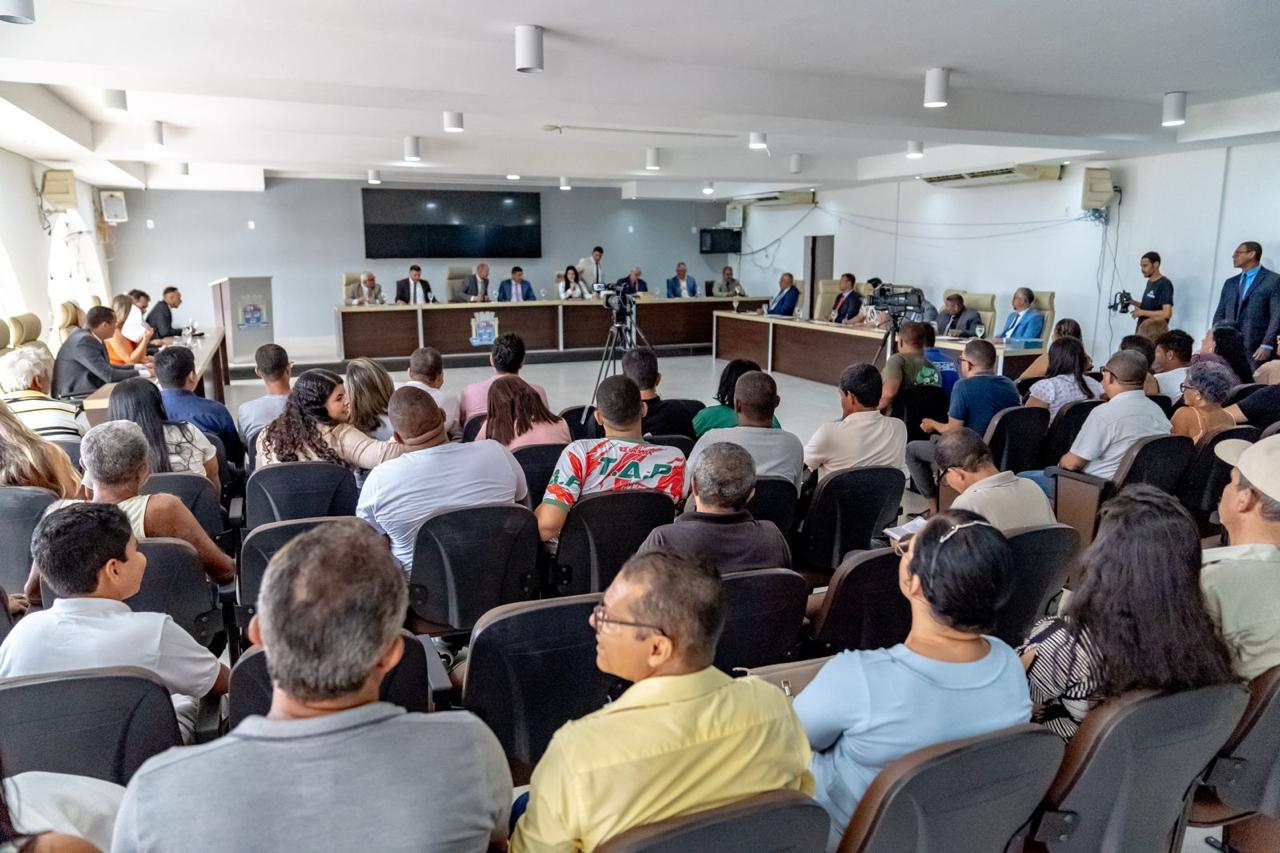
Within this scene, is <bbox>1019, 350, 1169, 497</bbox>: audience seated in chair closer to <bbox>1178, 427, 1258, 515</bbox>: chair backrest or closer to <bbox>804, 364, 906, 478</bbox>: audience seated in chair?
<bbox>1178, 427, 1258, 515</bbox>: chair backrest

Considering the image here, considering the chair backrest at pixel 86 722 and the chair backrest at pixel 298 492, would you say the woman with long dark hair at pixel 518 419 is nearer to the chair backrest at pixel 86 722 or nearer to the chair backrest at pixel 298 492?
the chair backrest at pixel 298 492

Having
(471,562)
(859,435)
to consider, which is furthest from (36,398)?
(859,435)

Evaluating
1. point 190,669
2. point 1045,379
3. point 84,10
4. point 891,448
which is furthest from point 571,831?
point 84,10

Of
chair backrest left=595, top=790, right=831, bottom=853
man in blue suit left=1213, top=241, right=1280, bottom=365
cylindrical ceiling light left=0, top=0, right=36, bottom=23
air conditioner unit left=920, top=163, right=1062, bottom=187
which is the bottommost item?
chair backrest left=595, top=790, right=831, bottom=853

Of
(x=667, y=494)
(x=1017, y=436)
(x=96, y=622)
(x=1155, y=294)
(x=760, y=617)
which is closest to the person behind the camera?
(x=96, y=622)

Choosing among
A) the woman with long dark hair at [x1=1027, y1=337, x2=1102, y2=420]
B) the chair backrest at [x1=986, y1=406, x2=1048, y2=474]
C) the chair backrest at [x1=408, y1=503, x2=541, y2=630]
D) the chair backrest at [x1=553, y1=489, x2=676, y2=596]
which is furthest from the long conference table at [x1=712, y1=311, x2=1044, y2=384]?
the chair backrest at [x1=408, y1=503, x2=541, y2=630]

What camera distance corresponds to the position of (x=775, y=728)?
1.30 metres

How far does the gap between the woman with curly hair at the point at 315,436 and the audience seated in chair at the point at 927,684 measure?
240 centimetres

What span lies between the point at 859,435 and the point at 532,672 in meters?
2.30

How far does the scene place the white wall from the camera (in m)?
8.37

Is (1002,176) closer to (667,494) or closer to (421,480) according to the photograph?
(667,494)

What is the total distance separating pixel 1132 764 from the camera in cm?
151

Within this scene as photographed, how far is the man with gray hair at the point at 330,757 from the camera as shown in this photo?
3.37 ft

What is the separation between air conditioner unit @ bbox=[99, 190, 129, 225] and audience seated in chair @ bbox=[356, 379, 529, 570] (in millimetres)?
11948
